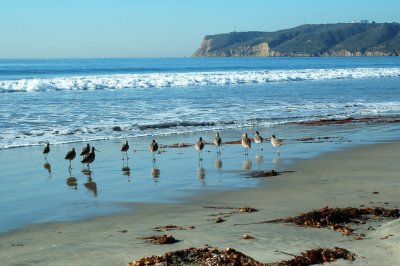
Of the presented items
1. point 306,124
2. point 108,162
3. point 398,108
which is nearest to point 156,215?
point 108,162

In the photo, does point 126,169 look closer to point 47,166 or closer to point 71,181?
point 71,181

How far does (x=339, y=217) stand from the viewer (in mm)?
8172

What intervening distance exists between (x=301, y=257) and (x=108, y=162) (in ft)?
29.9

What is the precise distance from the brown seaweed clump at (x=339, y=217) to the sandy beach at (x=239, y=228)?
18 cm

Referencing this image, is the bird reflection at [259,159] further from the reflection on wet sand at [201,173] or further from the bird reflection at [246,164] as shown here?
the reflection on wet sand at [201,173]

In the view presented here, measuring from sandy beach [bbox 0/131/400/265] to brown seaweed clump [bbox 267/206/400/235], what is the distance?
0.18 m

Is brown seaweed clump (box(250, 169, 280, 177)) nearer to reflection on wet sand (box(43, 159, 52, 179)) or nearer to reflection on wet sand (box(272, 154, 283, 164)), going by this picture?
reflection on wet sand (box(272, 154, 283, 164))

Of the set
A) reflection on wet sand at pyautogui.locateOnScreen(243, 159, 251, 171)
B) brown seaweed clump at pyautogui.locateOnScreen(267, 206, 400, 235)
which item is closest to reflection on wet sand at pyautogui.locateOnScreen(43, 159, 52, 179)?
reflection on wet sand at pyautogui.locateOnScreen(243, 159, 251, 171)

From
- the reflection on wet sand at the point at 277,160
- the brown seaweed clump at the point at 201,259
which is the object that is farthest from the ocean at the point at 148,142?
the brown seaweed clump at the point at 201,259

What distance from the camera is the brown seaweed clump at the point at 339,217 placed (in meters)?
7.93

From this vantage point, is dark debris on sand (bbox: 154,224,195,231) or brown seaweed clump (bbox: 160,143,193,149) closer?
dark debris on sand (bbox: 154,224,195,231)

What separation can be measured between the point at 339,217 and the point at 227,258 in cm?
240

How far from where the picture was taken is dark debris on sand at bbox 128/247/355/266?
6.27 m

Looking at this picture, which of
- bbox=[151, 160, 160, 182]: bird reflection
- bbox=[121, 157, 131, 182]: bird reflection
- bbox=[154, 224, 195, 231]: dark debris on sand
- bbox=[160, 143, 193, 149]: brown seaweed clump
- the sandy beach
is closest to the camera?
the sandy beach
